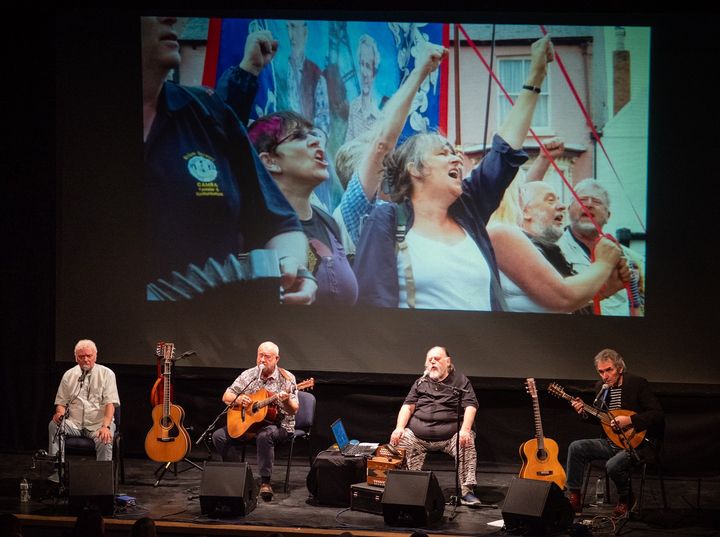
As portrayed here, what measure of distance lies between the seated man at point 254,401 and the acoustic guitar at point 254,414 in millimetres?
13

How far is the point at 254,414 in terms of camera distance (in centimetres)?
625

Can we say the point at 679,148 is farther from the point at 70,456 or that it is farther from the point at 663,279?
the point at 70,456

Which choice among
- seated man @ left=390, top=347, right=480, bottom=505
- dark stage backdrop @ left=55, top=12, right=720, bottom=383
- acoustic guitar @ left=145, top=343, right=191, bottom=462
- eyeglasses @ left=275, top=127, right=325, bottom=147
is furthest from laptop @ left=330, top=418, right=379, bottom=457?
eyeglasses @ left=275, top=127, right=325, bottom=147

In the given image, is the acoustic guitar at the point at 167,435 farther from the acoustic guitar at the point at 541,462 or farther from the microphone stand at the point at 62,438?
the acoustic guitar at the point at 541,462

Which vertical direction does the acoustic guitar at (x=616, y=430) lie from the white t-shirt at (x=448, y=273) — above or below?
below

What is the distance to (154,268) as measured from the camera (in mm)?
7266

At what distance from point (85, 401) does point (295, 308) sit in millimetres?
1679

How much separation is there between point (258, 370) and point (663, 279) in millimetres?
2981

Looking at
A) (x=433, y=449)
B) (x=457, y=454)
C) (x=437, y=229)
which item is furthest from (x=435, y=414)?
(x=437, y=229)

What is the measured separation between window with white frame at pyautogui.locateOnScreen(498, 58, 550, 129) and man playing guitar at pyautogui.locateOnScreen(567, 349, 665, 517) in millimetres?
1836

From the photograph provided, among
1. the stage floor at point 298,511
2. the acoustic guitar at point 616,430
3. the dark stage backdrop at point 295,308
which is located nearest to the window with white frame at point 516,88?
the dark stage backdrop at point 295,308

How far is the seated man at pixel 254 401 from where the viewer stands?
6176mm

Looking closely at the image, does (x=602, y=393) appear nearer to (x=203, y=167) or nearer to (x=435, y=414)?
(x=435, y=414)

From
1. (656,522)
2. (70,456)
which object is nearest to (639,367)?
(656,522)
